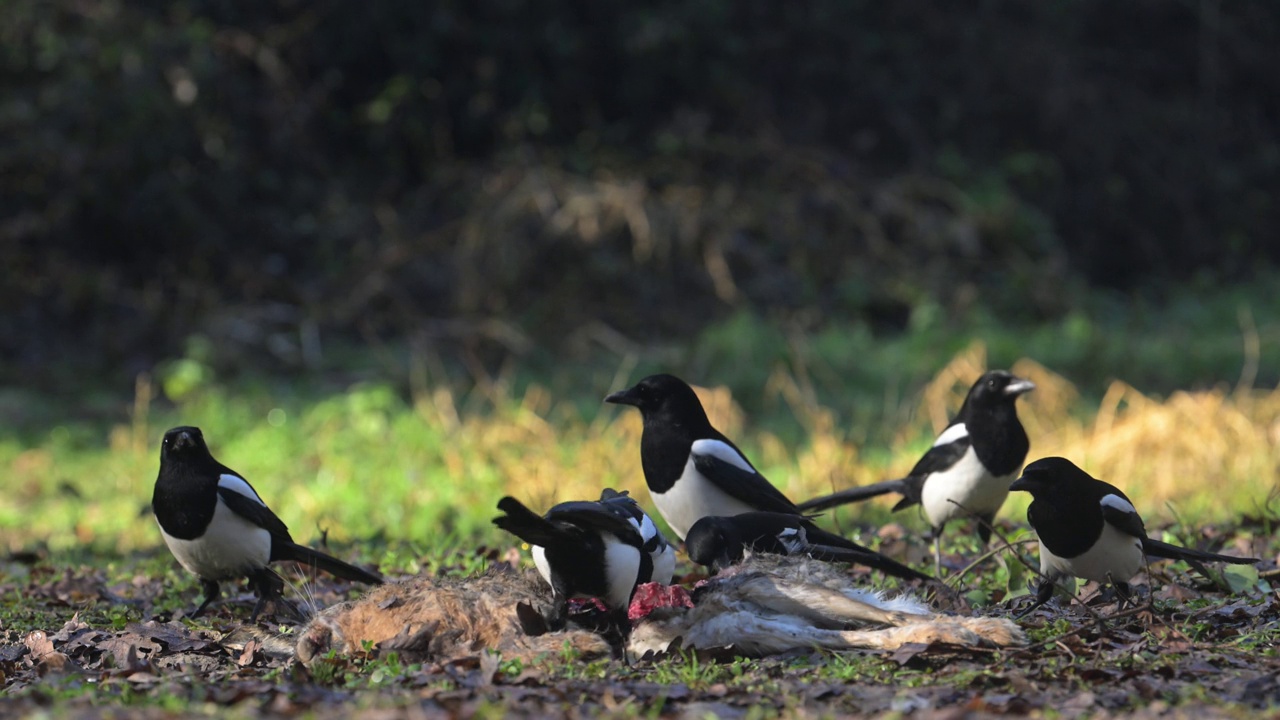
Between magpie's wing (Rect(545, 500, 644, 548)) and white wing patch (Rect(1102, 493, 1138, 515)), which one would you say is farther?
white wing patch (Rect(1102, 493, 1138, 515))

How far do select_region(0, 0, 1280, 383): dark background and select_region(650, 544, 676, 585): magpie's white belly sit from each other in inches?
320

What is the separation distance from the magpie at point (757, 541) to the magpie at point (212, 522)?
46.5 inches

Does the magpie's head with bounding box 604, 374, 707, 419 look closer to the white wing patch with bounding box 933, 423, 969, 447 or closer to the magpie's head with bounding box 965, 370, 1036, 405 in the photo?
the white wing patch with bounding box 933, 423, 969, 447

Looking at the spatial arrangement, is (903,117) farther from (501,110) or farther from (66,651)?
(66,651)

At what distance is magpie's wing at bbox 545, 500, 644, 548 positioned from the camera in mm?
4250

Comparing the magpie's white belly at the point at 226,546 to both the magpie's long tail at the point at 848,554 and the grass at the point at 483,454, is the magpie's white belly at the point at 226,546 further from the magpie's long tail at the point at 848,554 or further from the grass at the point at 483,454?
the magpie's long tail at the point at 848,554

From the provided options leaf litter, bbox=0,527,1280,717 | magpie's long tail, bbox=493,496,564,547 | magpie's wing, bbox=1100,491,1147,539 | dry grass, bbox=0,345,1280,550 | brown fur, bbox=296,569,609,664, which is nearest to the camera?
leaf litter, bbox=0,527,1280,717

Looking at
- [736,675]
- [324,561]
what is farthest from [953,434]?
[324,561]

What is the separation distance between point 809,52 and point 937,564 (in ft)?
44.8

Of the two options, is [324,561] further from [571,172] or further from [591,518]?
[571,172]

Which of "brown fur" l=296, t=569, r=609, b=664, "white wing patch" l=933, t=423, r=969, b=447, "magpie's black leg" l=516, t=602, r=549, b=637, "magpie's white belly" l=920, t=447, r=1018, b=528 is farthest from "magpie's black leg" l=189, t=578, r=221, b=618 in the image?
"white wing patch" l=933, t=423, r=969, b=447

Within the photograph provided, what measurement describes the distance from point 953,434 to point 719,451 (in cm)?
104

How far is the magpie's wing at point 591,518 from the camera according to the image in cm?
425

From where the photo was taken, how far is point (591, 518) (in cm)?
426
